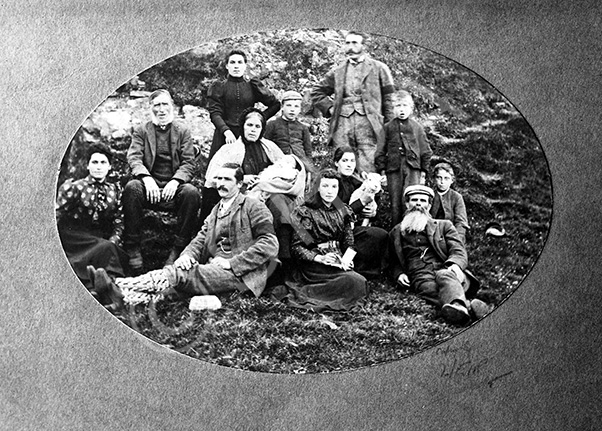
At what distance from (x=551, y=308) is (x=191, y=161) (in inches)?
62.5

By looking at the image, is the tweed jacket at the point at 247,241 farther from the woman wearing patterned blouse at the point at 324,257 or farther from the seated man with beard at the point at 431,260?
the seated man with beard at the point at 431,260

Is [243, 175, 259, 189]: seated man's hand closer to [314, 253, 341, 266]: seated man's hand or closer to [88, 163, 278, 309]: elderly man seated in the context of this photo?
[88, 163, 278, 309]: elderly man seated

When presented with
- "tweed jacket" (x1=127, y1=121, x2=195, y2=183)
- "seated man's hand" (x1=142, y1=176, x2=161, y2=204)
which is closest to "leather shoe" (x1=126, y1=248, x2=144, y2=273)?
"seated man's hand" (x1=142, y1=176, x2=161, y2=204)

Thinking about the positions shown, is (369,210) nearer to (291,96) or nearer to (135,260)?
(291,96)

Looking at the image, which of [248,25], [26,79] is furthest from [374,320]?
[26,79]

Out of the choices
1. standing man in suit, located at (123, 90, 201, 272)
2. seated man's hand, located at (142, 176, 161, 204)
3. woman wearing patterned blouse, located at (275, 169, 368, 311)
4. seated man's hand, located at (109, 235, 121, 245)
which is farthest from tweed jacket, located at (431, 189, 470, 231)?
seated man's hand, located at (109, 235, 121, 245)

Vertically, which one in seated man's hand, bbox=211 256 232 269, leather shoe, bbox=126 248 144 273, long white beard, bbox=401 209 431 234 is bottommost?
leather shoe, bbox=126 248 144 273

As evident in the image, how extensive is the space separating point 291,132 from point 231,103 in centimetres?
28

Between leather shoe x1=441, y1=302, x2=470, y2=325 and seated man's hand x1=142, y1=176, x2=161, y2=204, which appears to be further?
seated man's hand x1=142, y1=176, x2=161, y2=204

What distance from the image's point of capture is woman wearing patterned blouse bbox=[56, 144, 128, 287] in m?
3.19

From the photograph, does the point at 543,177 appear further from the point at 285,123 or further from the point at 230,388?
the point at 230,388

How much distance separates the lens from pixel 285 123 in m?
Answer: 3.23

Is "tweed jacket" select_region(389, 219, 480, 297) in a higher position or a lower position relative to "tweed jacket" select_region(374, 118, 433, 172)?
lower

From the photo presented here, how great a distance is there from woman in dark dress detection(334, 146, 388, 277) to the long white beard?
3.3 inches
